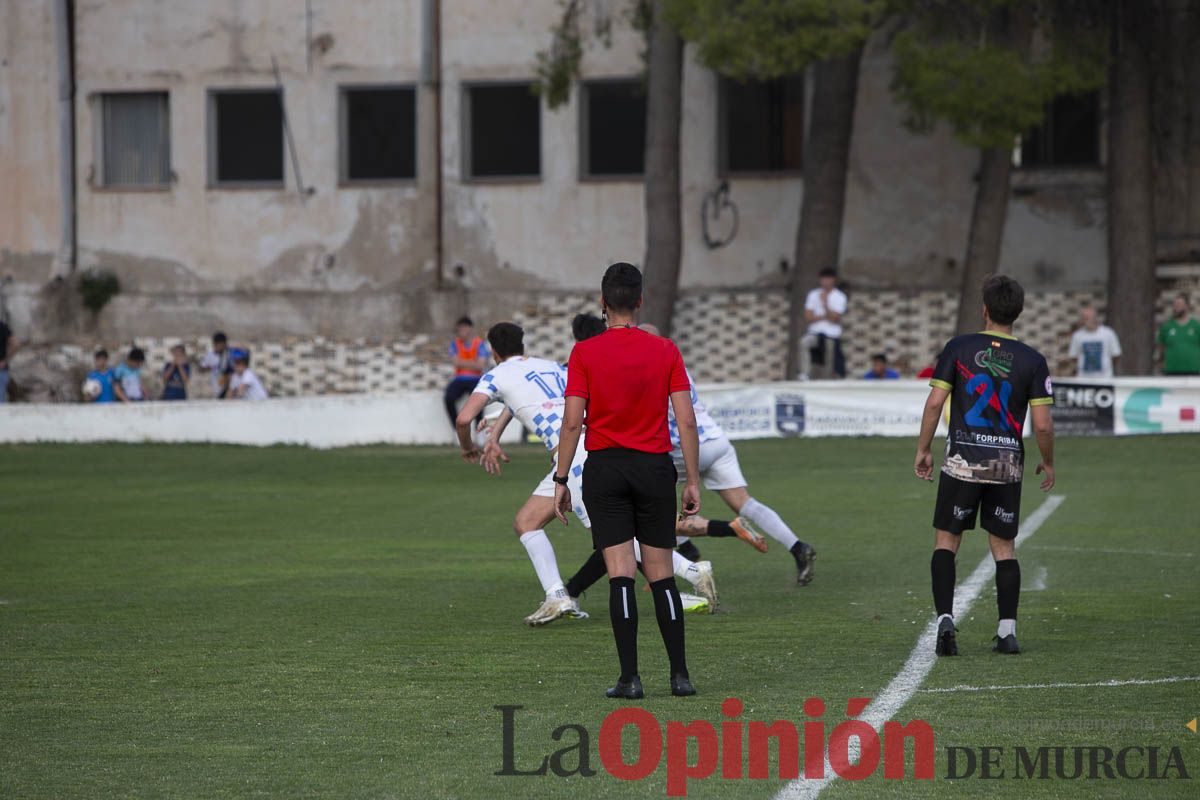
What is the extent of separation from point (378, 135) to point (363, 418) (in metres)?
9.13

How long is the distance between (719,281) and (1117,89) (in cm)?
768

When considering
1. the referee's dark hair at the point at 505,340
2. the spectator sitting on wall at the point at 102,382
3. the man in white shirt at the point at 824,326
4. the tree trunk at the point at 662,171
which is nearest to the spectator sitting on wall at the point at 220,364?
the spectator sitting on wall at the point at 102,382

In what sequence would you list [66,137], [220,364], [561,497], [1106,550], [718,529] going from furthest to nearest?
[66,137] < [220,364] < [1106,550] < [718,529] < [561,497]

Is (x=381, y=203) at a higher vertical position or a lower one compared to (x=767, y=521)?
higher

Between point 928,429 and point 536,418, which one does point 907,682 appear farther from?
point 536,418

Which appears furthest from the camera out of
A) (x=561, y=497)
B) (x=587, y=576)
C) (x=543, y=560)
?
(x=587, y=576)

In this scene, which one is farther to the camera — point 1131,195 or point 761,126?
point 761,126

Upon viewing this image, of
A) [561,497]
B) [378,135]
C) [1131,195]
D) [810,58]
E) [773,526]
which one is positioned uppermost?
[810,58]

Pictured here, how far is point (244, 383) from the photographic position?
28453 millimetres

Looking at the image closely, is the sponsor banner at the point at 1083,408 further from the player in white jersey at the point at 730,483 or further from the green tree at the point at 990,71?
the player in white jersey at the point at 730,483

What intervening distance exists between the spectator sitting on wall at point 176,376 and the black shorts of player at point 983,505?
72.8ft

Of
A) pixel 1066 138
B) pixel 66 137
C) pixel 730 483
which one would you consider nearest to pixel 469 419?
pixel 730 483

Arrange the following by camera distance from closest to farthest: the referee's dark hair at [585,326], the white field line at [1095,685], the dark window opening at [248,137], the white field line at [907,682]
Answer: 1. the white field line at [907,682]
2. the white field line at [1095,685]
3. the referee's dark hair at [585,326]
4. the dark window opening at [248,137]

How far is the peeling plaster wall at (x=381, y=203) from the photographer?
3108cm
